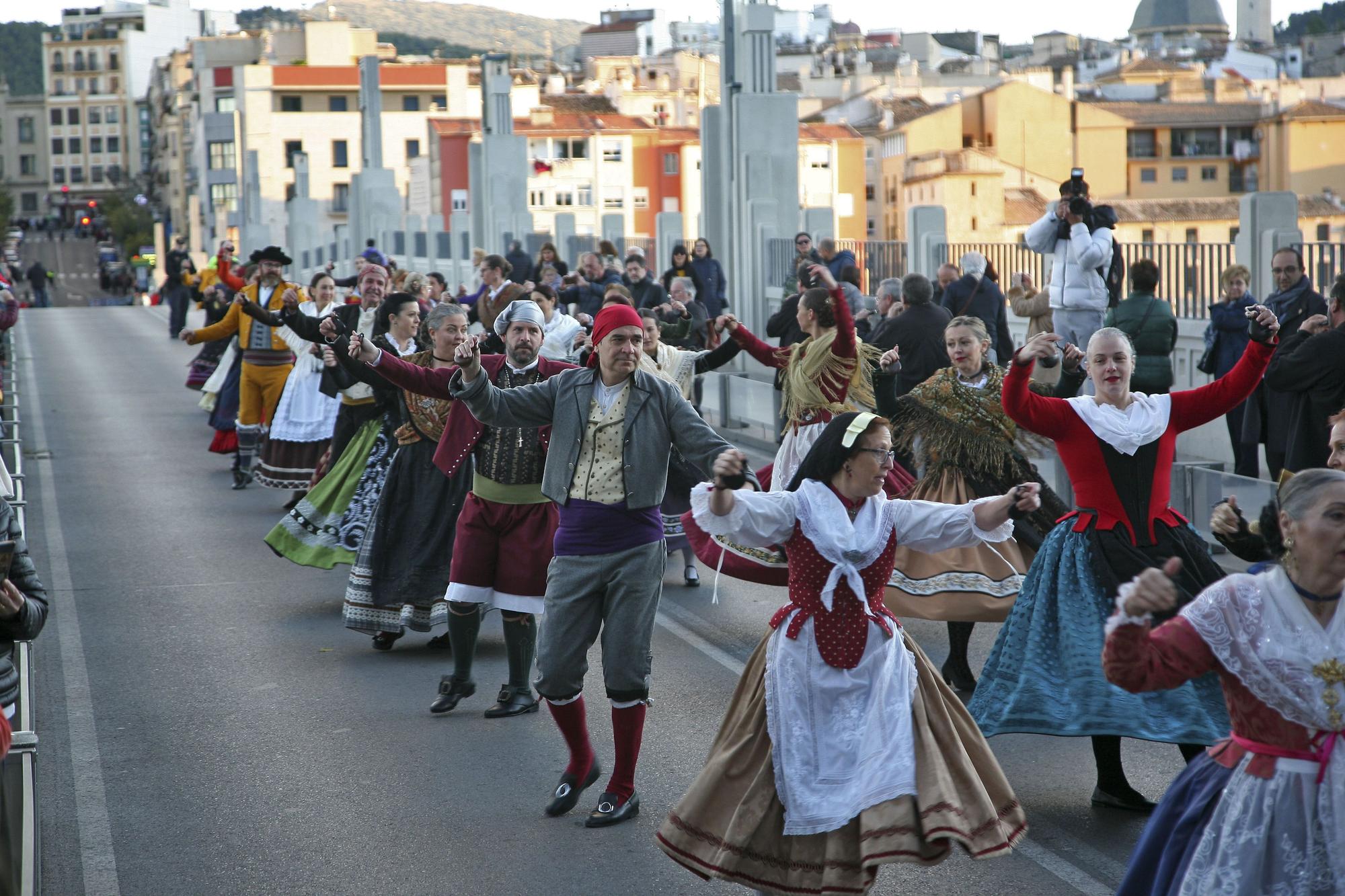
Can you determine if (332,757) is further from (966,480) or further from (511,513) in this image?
(966,480)

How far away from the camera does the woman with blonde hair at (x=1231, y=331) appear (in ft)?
44.2

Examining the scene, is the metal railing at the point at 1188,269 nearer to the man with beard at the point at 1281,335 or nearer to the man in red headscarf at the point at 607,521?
the man with beard at the point at 1281,335

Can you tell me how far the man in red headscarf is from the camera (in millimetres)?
6449

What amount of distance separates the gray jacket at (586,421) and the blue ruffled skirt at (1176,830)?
8.43 ft

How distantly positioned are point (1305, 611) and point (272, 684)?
6.03m

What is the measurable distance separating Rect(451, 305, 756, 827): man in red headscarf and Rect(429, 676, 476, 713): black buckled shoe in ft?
5.23

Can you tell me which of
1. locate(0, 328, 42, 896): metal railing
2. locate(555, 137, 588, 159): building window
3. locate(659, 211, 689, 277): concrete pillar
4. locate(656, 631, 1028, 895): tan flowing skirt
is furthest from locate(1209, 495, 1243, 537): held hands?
locate(555, 137, 588, 159): building window

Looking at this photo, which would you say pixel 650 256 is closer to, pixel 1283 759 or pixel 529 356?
pixel 529 356

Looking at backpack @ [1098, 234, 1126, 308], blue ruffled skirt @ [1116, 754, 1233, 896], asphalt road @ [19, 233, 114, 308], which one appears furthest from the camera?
asphalt road @ [19, 233, 114, 308]

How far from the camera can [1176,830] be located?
4.12 metres

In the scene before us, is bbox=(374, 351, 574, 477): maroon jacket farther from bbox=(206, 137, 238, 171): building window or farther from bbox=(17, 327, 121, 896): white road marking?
bbox=(206, 137, 238, 171): building window

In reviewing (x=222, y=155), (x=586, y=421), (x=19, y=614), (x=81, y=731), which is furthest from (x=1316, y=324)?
(x=222, y=155)

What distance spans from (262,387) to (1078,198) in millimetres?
7376

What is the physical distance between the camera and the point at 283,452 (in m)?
14.1
